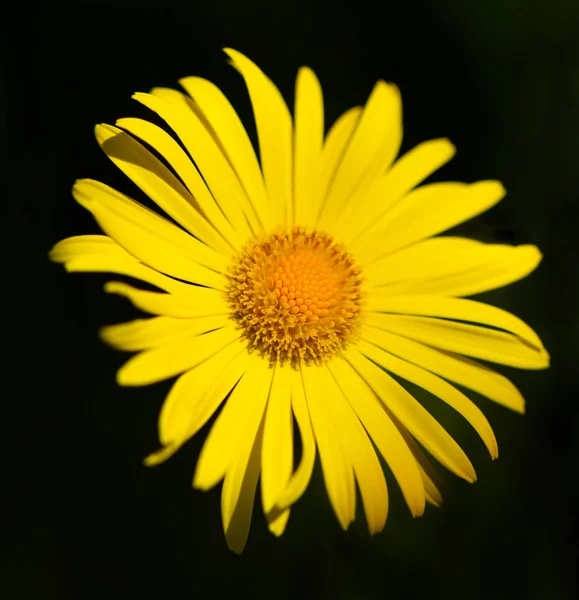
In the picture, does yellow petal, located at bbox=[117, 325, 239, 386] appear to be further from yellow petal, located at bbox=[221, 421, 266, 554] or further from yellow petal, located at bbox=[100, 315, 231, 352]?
yellow petal, located at bbox=[221, 421, 266, 554]

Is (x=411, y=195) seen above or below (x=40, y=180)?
below

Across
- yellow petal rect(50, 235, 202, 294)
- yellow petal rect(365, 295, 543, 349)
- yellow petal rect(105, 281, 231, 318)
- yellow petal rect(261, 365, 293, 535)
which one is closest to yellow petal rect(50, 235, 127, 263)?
yellow petal rect(50, 235, 202, 294)

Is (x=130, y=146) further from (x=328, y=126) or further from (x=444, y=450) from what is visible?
(x=444, y=450)

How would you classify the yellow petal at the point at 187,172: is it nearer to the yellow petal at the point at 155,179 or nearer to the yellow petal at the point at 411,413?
the yellow petal at the point at 155,179

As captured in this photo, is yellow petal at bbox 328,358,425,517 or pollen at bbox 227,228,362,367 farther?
pollen at bbox 227,228,362,367

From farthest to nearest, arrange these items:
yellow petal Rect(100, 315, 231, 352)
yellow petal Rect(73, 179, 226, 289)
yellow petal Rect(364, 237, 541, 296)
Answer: yellow petal Rect(364, 237, 541, 296), yellow petal Rect(73, 179, 226, 289), yellow petal Rect(100, 315, 231, 352)

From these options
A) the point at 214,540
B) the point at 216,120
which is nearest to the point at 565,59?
the point at 216,120

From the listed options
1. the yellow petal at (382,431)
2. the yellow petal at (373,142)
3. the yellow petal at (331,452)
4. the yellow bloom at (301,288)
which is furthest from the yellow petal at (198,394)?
the yellow petal at (373,142)
